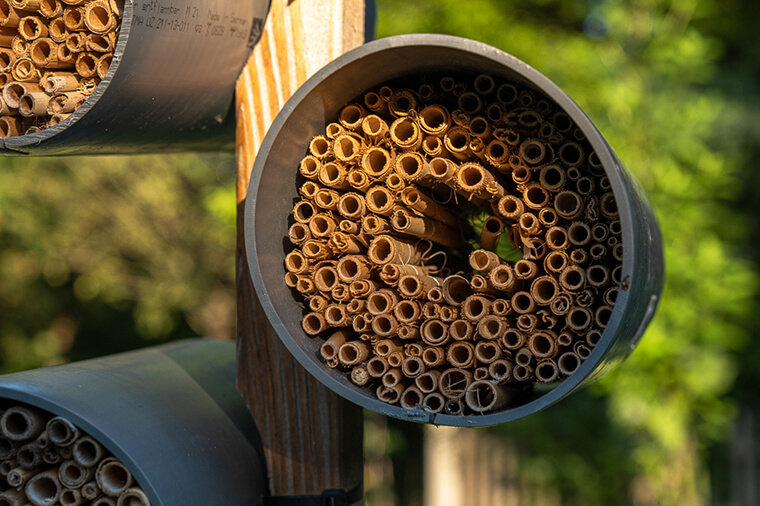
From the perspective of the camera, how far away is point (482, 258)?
1.02 m

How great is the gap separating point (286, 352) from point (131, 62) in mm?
523

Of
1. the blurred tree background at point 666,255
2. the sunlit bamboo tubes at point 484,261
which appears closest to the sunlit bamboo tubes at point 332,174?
the sunlit bamboo tubes at point 484,261

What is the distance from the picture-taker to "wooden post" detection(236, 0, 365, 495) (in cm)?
122

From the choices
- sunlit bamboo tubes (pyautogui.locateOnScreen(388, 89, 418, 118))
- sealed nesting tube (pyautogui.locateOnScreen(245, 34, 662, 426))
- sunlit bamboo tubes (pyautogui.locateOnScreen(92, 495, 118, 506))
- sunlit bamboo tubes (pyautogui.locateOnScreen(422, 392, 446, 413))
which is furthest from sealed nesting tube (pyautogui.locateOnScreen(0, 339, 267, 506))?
sunlit bamboo tubes (pyautogui.locateOnScreen(388, 89, 418, 118))

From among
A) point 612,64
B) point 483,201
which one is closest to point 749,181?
point 612,64

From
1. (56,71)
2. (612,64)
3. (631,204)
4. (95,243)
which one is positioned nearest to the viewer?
(631,204)

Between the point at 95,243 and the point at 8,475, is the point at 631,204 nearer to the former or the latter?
the point at 8,475

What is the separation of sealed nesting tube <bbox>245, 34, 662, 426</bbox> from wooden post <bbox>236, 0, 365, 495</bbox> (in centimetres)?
23

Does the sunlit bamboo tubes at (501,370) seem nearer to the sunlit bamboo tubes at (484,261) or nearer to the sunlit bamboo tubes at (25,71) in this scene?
the sunlit bamboo tubes at (484,261)

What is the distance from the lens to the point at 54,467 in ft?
3.45

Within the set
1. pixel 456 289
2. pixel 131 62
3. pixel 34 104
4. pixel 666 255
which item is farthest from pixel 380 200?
pixel 666 255

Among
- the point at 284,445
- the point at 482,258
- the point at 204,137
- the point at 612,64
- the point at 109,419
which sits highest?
the point at 612,64

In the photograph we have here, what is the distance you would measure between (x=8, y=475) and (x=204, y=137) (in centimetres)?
67

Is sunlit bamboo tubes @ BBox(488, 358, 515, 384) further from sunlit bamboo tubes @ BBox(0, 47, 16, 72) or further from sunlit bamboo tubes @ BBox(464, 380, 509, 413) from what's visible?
sunlit bamboo tubes @ BBox(0, 47, 16, 72)
